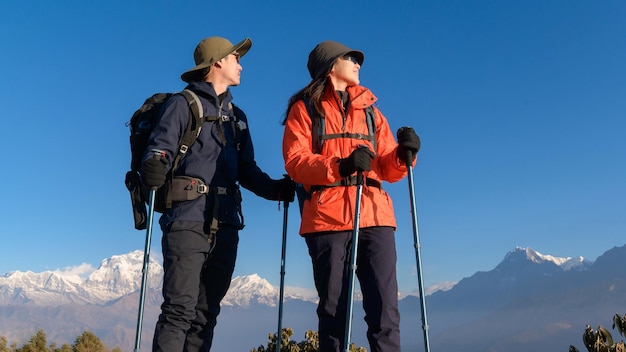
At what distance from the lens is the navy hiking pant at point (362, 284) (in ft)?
15.6

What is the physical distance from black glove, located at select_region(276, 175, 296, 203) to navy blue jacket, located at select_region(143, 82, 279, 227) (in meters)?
0.04

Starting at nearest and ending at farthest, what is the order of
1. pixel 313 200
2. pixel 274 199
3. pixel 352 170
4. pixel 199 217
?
Result: 1. pixel 352 170
2. pixel 313 200
3. pixel 199 217
4. pixel 274 199

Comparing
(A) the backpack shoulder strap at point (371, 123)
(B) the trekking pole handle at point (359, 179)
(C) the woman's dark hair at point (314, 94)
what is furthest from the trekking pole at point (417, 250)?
(C) the woman's dark hair at point (314, 94)

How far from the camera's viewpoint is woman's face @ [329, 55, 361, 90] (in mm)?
5660

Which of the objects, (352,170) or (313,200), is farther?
(313,200)

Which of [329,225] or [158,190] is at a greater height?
[158,190]

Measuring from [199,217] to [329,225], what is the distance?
4.61ft

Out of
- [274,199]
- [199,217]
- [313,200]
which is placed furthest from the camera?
[274,199]

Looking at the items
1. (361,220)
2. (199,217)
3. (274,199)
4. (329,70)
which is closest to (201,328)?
(199,217)

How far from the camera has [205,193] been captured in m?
5.70

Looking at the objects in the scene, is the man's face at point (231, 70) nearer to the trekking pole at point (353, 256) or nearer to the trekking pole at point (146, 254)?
the trekking pole at point (146, 254)

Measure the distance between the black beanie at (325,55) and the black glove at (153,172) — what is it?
1769mm

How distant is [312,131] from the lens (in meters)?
5.33

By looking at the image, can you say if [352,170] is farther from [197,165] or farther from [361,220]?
[197,165]
